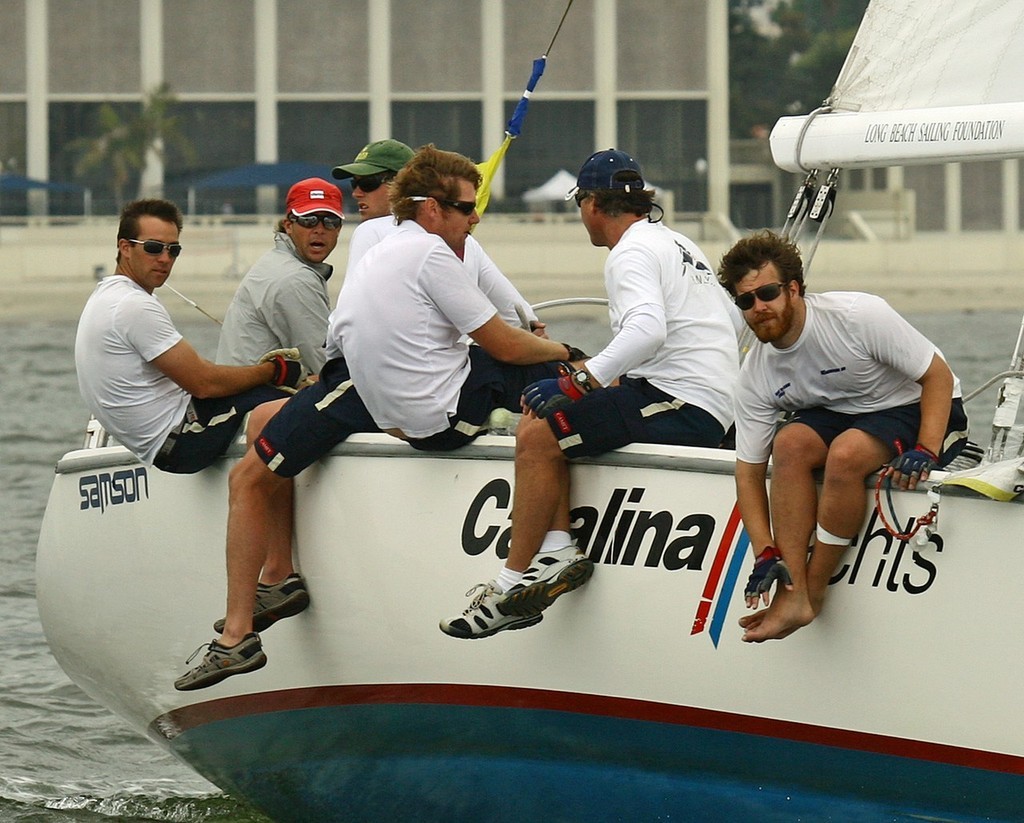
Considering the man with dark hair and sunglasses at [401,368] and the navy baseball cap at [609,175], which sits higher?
the navy baseball cap at [609,175]

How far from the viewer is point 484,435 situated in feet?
18.1

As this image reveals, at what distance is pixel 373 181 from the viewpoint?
633cm

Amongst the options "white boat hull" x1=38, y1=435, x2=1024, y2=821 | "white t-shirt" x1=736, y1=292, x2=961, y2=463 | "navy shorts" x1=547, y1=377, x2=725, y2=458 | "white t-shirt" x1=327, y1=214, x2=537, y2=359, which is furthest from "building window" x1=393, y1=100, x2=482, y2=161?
"white t-shirt" x1=736, y1=292, x2=961, y2=463

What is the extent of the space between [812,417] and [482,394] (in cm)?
108

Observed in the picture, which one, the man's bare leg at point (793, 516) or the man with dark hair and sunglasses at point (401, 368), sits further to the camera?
the man with dark hair and sunglasses at point (401, 368)

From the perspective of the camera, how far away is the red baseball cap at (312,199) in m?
6.18

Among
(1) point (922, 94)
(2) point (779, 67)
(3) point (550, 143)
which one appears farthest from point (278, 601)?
(2) point (779, 67)

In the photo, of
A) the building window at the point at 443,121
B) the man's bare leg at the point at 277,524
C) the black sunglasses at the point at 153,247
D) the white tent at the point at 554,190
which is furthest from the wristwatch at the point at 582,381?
the building window at the point at 443,121

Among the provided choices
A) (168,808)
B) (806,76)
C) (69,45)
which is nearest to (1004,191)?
(806,76)

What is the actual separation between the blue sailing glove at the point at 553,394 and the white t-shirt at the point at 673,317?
0.11m

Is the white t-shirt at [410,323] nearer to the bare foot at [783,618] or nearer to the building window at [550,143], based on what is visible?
the bare foot at [783,618]

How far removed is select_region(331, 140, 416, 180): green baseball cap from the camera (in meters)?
6.29

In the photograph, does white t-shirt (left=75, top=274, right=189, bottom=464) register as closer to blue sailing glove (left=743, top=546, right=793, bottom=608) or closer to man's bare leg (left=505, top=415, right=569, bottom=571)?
man's bare leg (left=505, top=415, right=569, bottom=571)

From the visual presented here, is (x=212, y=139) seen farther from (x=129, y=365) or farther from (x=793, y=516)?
(x=793, y=516)
